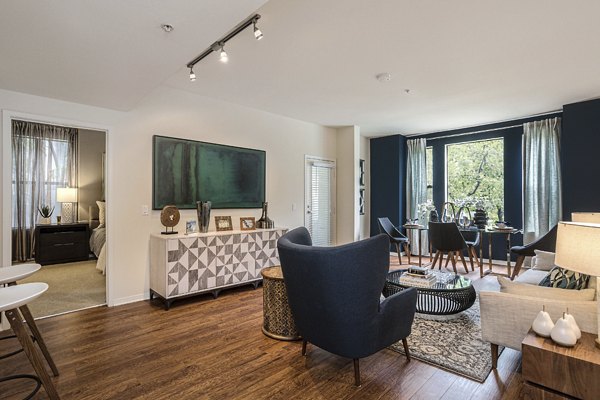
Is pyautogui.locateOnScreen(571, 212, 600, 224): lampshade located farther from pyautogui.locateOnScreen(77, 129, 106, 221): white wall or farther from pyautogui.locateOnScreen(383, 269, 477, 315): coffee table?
pyautogui.locateOnScreen(77, 129, 106, 221): white wall

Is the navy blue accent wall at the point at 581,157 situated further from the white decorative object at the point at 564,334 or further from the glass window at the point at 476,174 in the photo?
the white decorative object at the point at 564,334

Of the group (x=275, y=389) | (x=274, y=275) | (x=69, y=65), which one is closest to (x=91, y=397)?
(x=275, y=389)

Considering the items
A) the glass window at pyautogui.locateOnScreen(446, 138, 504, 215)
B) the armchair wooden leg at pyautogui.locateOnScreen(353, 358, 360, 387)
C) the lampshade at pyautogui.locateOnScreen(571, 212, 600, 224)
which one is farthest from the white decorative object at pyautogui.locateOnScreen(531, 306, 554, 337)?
the glass window at pyautogui.locateOnScreen(446, 138, 504, 215)

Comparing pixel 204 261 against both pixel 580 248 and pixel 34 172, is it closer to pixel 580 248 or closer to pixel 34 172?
pixel 580 248

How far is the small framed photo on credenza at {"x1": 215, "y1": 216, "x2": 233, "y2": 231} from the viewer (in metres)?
4.25

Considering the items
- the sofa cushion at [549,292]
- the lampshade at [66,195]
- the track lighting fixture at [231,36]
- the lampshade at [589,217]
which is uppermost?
the track lighting fixture at [231,36]

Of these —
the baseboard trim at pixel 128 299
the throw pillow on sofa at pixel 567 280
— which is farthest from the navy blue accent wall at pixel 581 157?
the baseboard trim at pixel 128 299

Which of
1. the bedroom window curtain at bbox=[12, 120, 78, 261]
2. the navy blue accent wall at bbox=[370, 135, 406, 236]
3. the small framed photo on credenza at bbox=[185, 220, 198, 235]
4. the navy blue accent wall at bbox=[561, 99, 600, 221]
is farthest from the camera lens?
the navy blue accent wall at bbox=[370, 135, 406, 236]

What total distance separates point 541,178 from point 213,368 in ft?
18.8

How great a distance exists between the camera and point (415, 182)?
21.9 ft

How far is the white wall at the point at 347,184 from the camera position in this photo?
6043 mm

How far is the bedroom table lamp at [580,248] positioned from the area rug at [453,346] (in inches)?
35.0

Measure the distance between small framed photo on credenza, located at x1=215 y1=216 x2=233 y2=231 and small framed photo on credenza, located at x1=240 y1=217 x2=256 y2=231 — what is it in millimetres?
201

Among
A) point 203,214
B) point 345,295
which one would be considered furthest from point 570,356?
point 203,214
